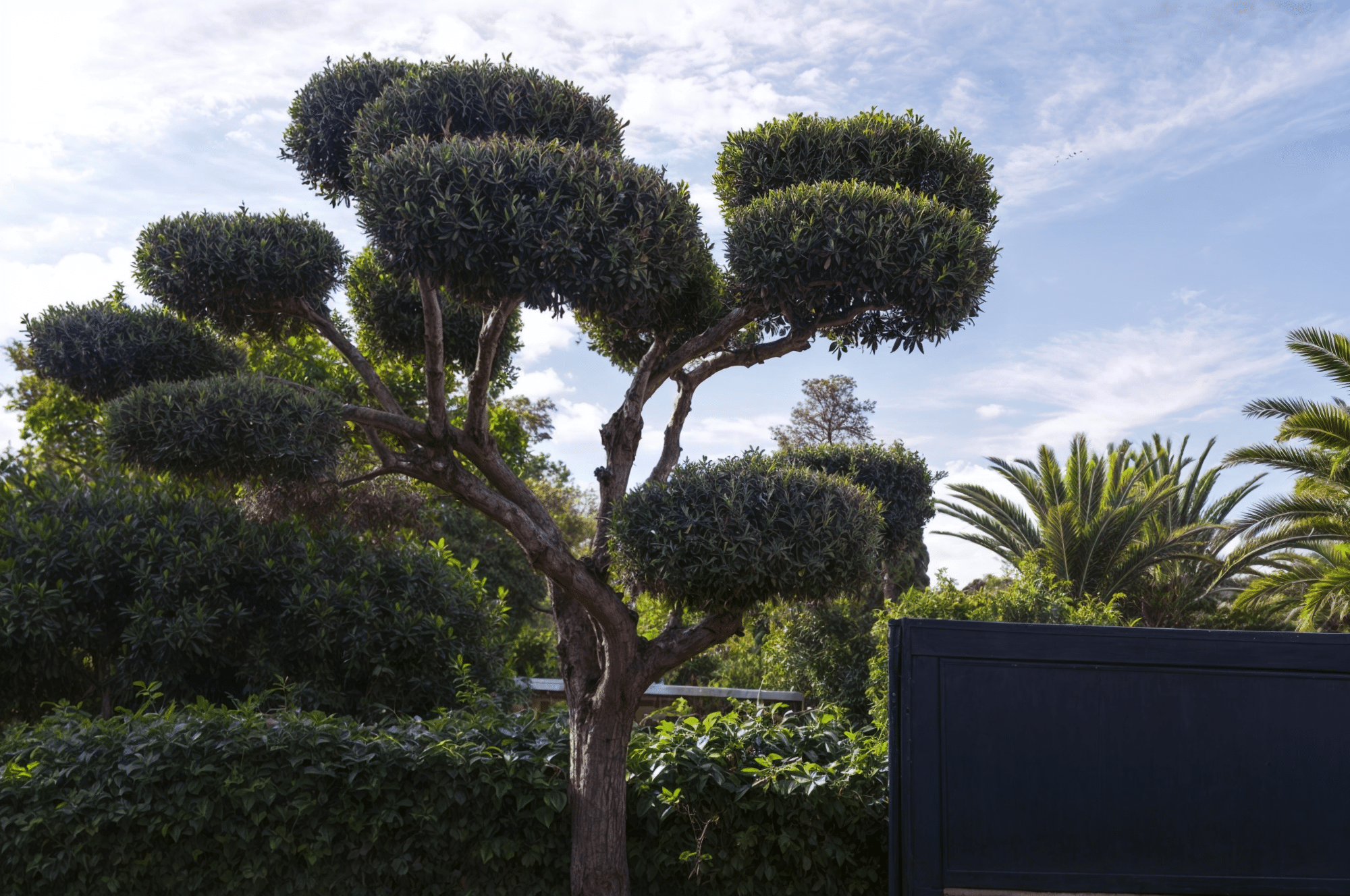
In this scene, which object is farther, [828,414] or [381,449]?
[828,414]

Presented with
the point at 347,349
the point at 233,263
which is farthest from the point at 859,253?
the point at 233,263

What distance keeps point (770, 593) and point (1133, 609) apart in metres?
18.0

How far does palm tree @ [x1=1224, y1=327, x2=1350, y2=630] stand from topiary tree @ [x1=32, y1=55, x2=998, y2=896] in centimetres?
1149

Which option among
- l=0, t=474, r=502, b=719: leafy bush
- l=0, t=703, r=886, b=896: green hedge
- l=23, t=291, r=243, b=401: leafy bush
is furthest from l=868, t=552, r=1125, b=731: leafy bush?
l=23, t=291, r=243, b=401: leafy bush

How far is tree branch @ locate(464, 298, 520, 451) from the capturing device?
6707mm

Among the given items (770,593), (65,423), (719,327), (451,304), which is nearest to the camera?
(770,593)

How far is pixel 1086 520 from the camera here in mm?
18969

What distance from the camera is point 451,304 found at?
359 inches

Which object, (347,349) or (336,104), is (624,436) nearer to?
(347,349)

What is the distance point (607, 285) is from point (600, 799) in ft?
11.0

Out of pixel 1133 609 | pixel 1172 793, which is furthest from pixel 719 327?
pixel 1133 609

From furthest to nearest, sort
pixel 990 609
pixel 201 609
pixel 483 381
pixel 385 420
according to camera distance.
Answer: pixel 990 609, pixel 201 609, pixel 385 420, pixel 483 381

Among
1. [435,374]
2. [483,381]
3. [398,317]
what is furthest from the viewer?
[398,317]

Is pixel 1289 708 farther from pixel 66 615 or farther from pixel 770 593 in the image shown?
pixel 66 615
